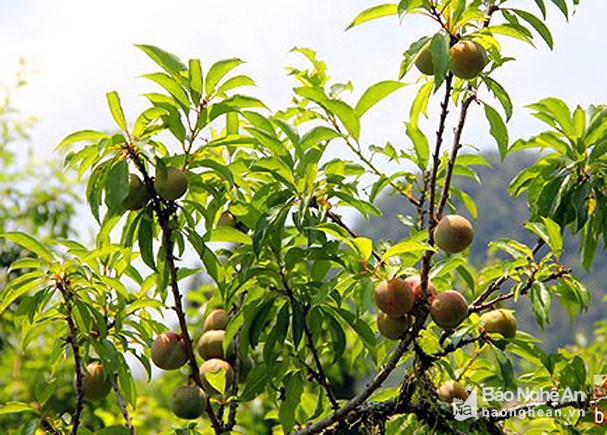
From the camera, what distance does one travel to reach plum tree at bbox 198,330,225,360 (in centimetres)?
180

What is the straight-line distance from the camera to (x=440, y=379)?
1759 mm

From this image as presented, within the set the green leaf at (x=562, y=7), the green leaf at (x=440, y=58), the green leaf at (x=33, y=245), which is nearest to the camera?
the green leaf at (x=440, y=58)

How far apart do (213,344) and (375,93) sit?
624 mm

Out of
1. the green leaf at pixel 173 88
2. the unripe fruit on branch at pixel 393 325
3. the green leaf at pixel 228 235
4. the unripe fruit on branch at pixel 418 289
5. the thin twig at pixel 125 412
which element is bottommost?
the thin twig at pixel 125 412

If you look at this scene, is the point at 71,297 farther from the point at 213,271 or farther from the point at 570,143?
the point at 570,143

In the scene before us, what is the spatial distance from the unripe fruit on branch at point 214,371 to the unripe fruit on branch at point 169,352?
0.06m

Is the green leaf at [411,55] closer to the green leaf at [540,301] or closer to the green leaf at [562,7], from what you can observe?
the green leaf at [562,7]

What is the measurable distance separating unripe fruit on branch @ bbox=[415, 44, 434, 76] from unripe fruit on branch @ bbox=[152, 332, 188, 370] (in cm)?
70

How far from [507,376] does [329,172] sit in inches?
19.4

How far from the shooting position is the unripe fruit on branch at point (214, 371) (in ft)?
5.69

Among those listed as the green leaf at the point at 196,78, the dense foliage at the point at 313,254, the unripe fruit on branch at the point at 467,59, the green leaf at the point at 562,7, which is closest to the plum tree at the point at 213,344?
the dense foliage at the point at 313,254

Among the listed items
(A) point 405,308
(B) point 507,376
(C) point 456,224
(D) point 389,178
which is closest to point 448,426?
(B) point 507,376

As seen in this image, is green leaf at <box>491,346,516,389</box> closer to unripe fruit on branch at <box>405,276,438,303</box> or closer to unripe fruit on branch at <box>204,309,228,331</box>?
unripe fruit on branch at <box>405,276,438,303</box>

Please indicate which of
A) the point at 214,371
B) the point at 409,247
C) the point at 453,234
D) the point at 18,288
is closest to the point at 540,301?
the point at 453,234
